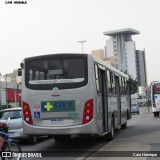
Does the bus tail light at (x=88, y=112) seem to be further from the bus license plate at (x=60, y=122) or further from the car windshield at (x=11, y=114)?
the car windshield at (x=11, y=114)

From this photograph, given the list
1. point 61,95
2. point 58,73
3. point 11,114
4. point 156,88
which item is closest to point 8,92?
point 156,88

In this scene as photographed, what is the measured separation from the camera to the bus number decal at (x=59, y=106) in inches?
474

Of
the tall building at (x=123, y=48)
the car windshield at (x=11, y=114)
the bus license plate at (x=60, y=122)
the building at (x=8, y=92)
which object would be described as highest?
the tall building at (x=123, y=48)

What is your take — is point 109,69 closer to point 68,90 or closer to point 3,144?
point 68,90

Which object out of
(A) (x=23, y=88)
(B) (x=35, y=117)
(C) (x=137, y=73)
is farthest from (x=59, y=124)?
(C) (x=137, y=73)

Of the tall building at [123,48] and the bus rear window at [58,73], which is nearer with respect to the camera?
the bus rear window at [58,73]

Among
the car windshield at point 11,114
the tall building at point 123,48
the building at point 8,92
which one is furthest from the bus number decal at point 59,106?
the tall building at point 123,48

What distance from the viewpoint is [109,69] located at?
15.6 meters

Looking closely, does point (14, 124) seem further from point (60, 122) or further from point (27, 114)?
point (60, 122)

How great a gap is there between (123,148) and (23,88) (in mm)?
3695

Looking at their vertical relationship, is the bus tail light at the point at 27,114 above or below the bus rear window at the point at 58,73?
below

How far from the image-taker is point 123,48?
576ft

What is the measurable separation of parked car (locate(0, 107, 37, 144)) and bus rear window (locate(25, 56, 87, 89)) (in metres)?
2.51

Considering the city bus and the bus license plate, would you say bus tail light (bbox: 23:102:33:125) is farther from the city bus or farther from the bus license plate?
the city bus
